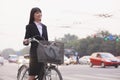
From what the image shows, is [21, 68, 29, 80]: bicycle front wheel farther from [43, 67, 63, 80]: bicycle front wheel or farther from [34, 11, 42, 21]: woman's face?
[34, 11, 42, 21]: woman's face

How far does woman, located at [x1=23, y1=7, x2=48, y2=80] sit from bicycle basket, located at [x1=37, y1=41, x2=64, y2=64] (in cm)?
26

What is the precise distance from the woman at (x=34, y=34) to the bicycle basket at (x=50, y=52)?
256mm

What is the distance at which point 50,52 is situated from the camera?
661cm

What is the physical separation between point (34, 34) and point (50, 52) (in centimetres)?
57

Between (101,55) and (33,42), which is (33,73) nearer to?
(33,42)

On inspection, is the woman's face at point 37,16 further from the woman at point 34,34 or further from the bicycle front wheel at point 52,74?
the bicycle front wheel at point 52,74

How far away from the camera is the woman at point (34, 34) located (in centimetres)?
695

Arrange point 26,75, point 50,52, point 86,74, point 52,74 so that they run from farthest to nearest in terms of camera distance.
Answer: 1. point 86,74
2. point 26,75
3. point 52,74
4. point 50,52

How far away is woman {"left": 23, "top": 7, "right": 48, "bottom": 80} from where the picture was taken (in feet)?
22.8

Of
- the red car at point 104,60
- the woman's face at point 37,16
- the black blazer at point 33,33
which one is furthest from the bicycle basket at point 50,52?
the red car at point 104,60

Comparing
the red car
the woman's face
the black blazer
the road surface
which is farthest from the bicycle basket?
the red car

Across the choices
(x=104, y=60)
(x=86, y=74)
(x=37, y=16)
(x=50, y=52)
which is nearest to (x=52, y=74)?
(x=50, y=52)

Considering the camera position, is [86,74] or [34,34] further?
[86,74]

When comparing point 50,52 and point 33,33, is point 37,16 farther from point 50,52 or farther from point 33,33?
point 50,52
